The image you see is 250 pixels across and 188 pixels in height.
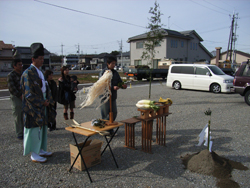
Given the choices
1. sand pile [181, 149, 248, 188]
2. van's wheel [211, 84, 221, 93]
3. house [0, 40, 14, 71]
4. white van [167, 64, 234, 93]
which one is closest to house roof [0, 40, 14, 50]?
house [0, 40, 14, 71]

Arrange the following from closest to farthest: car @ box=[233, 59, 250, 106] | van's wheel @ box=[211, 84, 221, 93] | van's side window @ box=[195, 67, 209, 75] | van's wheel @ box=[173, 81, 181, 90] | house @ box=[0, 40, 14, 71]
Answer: car @ box=[233, 59, 250, 106] → van's wheel @ box=[211, 84, 221, 93] → van's side window @ box=[195, 67, 209, 75] → van's wheel @ box=[173, 81, 181, 90] → house @ box=[0, 40, 14, 71]

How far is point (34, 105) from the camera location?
3438 millimetres

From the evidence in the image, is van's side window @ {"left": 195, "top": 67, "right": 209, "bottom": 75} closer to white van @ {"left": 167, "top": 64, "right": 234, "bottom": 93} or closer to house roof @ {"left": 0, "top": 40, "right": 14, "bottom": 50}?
white van @ {"left": 167, "top": 64, "right": 234, "bottom": 93}

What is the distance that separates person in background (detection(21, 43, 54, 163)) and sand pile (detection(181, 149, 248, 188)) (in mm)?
2721

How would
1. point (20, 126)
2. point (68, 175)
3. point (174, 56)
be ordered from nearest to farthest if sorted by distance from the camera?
point (68, 175) < point (20, 126) < point (174, 56)

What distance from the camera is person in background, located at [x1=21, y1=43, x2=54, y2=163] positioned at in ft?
11.1

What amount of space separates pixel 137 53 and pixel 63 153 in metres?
33.2

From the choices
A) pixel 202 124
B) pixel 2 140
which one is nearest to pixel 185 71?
pixel 202 124

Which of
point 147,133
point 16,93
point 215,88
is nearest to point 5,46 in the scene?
point 215,88

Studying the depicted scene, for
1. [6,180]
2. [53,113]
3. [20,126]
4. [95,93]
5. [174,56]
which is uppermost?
[174,56]

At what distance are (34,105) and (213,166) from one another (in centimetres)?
327

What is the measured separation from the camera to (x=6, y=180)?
3.07 metres

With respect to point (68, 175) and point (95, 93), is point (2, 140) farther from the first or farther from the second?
point (95, 93)

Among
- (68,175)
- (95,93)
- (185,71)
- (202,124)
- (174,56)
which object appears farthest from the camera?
(174,56)
